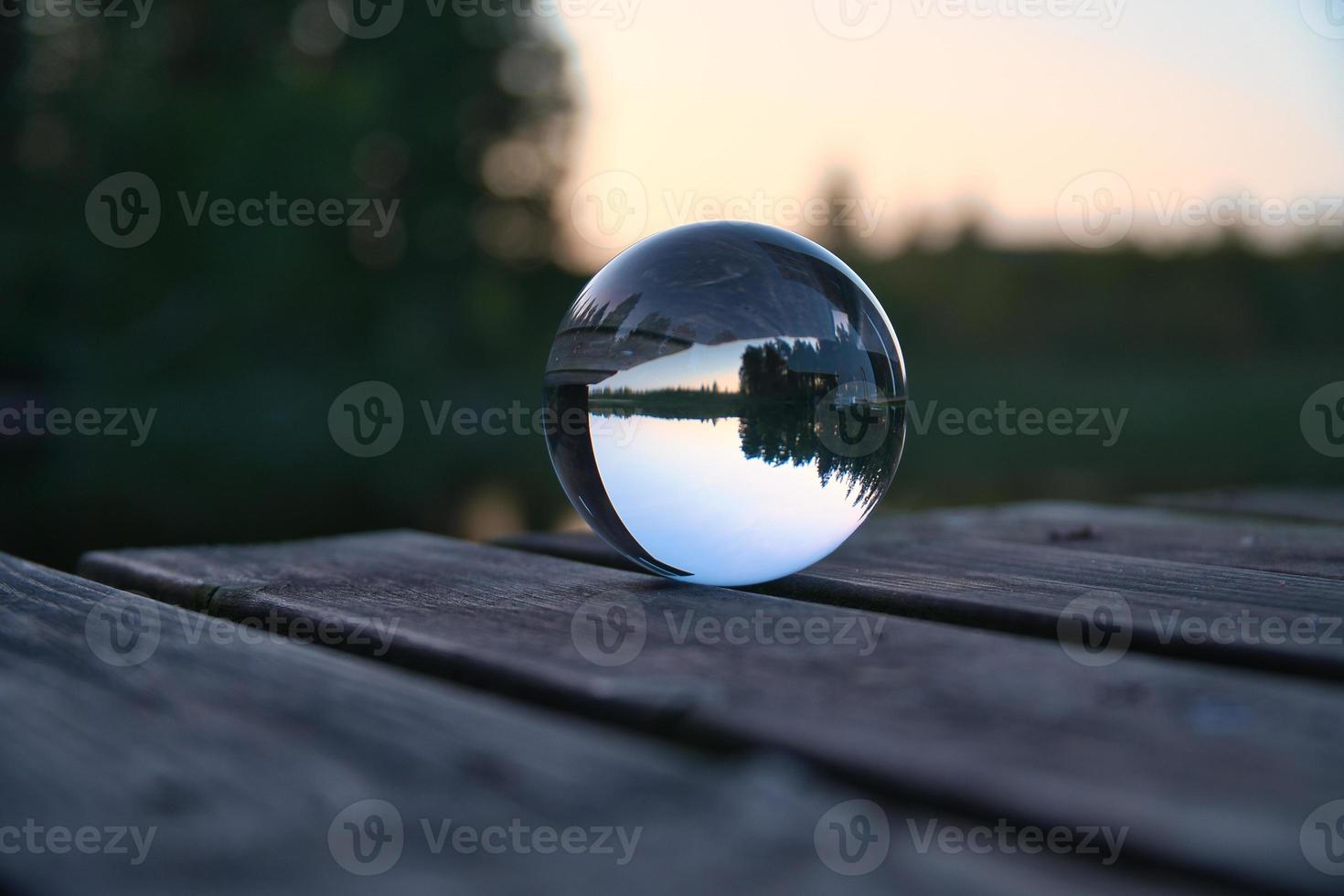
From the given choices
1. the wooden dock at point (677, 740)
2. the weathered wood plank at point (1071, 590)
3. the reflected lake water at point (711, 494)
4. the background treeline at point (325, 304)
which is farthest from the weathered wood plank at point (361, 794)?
the background treeline at point (325, 304)

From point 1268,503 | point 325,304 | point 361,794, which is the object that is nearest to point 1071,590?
point 361,794

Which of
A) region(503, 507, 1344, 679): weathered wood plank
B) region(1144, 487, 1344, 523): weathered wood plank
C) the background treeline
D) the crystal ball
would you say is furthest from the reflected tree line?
the background treeline

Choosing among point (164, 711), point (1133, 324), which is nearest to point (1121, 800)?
point (164, 711)

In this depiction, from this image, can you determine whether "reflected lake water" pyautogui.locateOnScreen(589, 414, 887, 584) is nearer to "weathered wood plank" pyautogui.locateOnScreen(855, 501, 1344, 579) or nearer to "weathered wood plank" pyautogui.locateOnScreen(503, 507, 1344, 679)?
"weathered wood plank" pyautogui.locateOnScreen(503, 507, 1344, 679)

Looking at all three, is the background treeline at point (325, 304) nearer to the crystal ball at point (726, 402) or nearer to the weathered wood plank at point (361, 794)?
the crystal ball at point (726, 402)

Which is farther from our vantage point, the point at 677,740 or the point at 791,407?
the point at 791,407

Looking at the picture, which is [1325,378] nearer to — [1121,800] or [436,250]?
[436,250]

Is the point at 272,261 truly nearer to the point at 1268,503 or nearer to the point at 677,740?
the point at 1268,503
